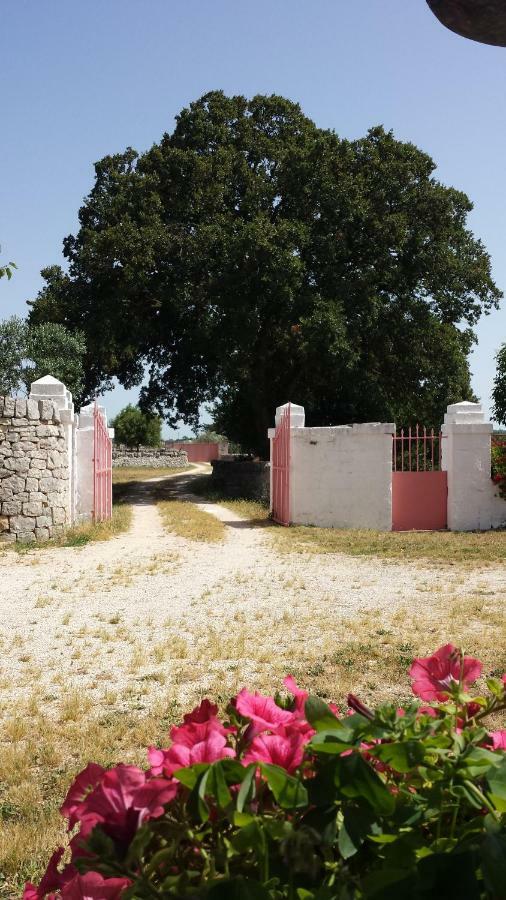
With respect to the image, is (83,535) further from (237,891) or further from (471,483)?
(237,891)

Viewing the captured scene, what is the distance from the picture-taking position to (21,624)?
264 inches


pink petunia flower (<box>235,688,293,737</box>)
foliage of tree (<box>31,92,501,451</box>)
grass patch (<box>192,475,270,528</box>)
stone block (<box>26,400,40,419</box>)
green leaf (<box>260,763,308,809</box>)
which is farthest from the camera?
foliage of tree (<box>31,92,501,451</box>)

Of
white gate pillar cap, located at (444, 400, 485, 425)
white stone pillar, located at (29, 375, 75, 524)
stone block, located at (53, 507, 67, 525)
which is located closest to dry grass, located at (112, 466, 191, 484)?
white stone pillar, located at (29, 375, 75, 524)

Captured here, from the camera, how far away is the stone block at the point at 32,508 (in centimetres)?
1217

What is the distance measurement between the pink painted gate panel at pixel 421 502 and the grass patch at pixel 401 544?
0.56 metres

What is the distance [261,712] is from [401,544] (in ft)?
36.1

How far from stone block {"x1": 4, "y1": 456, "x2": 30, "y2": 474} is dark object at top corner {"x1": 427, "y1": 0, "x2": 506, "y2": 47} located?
37.7ft

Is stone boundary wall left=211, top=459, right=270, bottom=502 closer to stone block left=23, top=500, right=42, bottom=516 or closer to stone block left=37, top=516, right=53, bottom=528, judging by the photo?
stone block left=37, top=516, right=53, bottom=528

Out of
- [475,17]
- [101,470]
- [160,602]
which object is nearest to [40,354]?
[101,470]

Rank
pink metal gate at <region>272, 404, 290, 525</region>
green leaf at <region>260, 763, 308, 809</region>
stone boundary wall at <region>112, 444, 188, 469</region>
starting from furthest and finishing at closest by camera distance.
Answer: stone boundary wall at <region>112, 444, 188, 469</region>, pink metal gate at <region>272, 404, 290, 525</region>, green leaf at <region>260, 763, 308, 809</region>

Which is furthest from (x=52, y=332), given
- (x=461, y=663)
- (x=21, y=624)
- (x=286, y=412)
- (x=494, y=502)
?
(x=461, y=663)

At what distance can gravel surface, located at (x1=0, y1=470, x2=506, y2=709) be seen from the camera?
17.3 ft

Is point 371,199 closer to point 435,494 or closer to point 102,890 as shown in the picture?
point 435,494

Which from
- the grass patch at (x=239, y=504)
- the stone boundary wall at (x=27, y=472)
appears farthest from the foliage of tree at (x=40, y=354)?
the stone boundary wall at (x=27, y=472)
